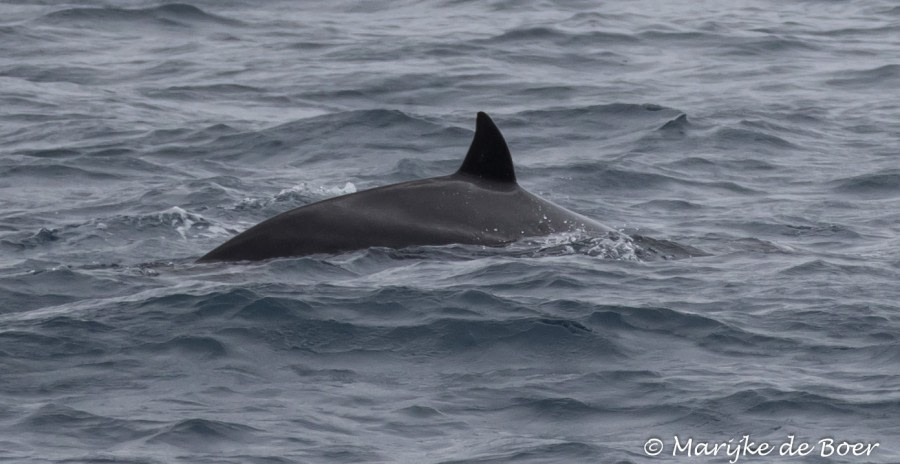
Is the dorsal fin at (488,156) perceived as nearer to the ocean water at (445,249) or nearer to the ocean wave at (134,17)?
the ocean water at (445,249)

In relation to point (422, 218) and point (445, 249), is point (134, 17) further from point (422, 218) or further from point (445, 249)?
point (445, 249)

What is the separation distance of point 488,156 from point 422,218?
0.74m

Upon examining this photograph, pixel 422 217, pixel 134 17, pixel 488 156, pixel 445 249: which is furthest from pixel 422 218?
pixel 134 17

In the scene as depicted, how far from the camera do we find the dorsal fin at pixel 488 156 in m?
12.0

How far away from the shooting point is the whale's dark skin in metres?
11.9

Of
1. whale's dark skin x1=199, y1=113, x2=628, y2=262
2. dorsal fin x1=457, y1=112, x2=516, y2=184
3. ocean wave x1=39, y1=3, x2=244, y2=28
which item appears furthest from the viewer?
ocean wave x1=39, y1=3, x2=244, y2=28

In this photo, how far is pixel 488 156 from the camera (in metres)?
12.3

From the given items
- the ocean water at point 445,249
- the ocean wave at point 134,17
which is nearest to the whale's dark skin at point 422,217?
the ocean water at point 445,249

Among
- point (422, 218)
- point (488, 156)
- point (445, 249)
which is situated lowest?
point (445, 249)

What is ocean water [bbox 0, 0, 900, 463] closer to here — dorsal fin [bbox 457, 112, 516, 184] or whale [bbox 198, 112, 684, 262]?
whale [bbox 198, 112, 684, 262]

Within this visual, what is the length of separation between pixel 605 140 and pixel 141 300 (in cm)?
923

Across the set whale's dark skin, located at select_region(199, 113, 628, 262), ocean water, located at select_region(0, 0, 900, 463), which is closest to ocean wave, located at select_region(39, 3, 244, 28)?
ocean water, located at select_region(0, 0, 900, 463)

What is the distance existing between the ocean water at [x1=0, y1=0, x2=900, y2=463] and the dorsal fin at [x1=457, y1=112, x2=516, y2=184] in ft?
2.36

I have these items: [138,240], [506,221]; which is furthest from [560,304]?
[138,240]
